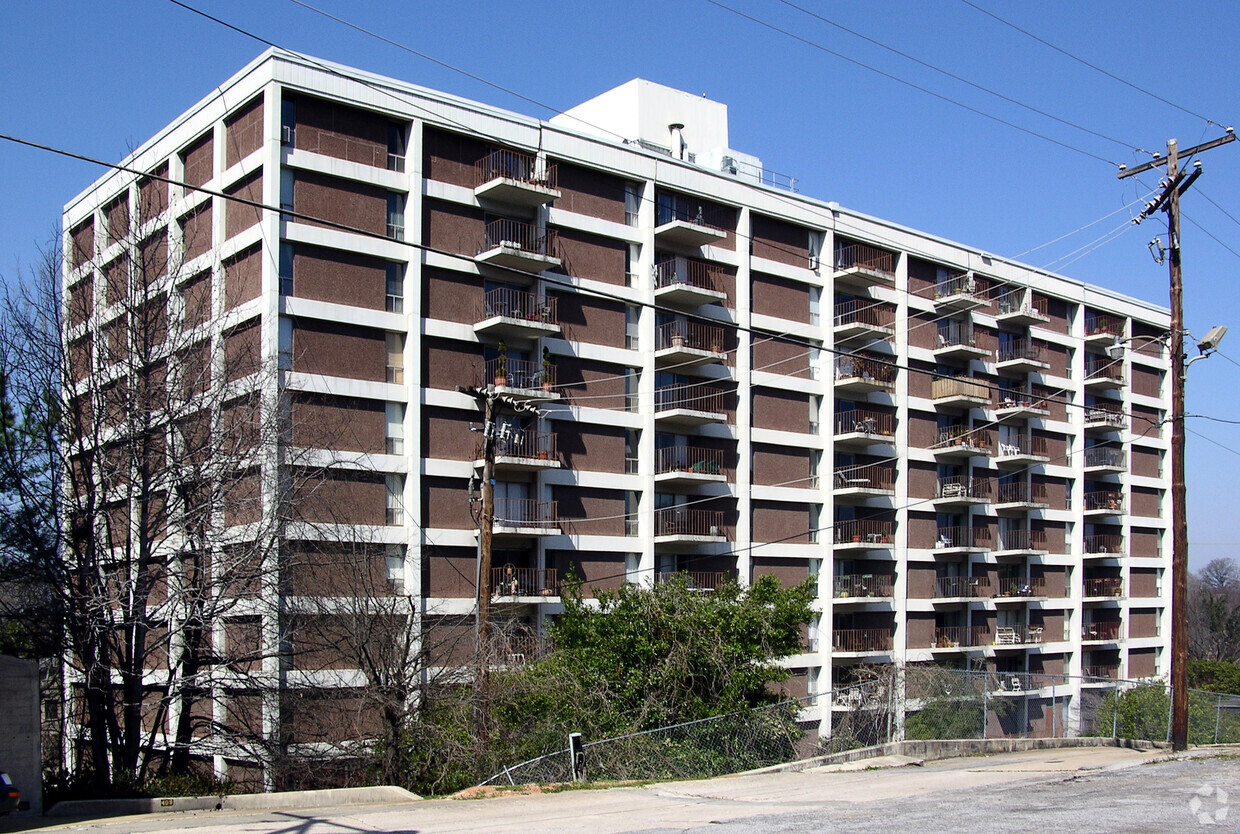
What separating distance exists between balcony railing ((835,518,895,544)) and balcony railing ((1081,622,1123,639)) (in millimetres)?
15849

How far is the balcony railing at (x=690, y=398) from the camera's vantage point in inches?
1578

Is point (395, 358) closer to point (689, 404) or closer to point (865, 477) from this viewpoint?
point (689, 404)

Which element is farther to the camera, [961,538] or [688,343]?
[961,538]

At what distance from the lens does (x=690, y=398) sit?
4097cm

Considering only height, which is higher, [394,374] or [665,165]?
[665,165]

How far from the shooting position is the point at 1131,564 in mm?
60844

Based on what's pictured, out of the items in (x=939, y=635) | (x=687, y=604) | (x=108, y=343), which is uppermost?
(x=108, y=343)

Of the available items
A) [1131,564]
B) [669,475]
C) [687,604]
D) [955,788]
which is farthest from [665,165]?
[1131,564]

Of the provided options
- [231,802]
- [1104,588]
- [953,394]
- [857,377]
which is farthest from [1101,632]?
[231,802]

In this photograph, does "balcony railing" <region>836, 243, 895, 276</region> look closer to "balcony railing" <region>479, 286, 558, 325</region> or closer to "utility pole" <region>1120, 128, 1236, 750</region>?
"balcony railing" <region>479, 286, 558, 325</region>

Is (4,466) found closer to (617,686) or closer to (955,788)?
(617,686)

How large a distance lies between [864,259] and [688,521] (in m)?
15.2

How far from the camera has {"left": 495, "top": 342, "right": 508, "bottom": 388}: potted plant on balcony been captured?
34.0 m

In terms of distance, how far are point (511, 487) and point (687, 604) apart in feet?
34.8
